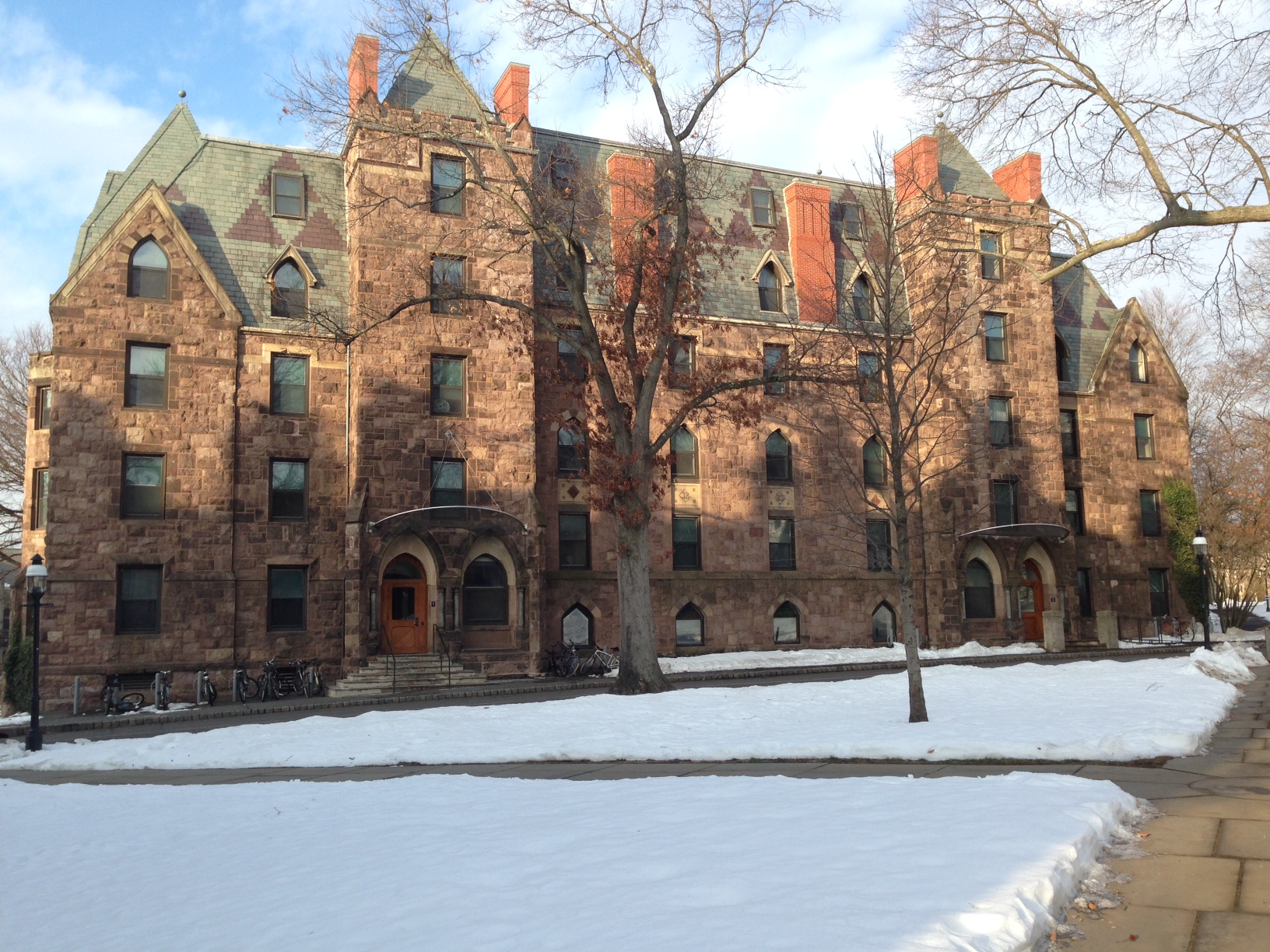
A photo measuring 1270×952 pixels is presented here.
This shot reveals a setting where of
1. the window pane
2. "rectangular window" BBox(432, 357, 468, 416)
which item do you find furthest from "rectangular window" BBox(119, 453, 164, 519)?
the window pane

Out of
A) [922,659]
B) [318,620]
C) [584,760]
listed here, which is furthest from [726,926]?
[922,659]

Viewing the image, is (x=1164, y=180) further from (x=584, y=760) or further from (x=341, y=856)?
(x=341, y=856)

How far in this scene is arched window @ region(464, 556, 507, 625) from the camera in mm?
28891

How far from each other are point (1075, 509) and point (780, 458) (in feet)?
40.1

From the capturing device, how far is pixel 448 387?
29.1 meters

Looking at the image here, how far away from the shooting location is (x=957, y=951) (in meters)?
4.74

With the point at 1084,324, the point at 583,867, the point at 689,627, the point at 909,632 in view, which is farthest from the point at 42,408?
the point at 1084,324

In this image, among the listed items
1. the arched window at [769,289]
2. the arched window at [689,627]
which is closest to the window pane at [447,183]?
the arched window at [769,289]

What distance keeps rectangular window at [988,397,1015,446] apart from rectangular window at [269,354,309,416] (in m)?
22.2

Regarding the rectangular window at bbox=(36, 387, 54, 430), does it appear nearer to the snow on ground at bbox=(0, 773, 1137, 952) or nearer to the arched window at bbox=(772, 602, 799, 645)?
the arched window at bbox=(772, 602, 799, 645)

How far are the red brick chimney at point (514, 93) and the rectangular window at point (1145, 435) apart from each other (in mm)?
25216

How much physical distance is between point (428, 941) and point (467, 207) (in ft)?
87.3

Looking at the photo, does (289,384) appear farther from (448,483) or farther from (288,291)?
(448,483)

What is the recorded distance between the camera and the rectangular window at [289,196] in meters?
30.2
